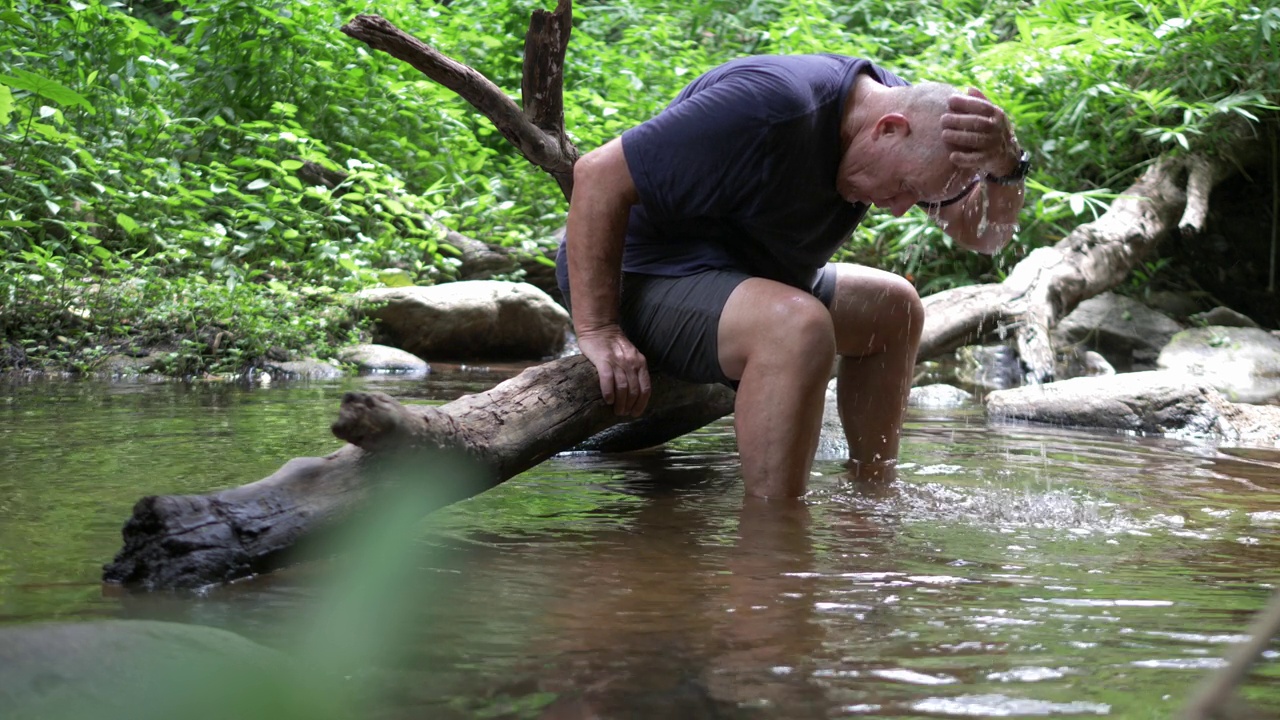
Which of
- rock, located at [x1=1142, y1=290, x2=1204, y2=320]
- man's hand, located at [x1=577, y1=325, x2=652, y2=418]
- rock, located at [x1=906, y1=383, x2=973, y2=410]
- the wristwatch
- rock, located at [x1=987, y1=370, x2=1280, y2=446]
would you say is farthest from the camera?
rock, located at [x1=1142, y1=290, x2=1204, y2=320]

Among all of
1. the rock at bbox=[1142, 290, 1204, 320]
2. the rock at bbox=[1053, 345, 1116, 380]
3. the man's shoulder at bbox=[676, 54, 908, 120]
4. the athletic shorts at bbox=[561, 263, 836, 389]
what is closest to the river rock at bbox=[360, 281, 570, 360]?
the rock at bbox=[1053, 345, 1116, 380]

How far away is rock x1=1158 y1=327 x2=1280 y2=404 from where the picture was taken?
618 centimetres

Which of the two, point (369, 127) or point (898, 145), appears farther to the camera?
point (369, 127)

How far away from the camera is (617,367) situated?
2.69 meters

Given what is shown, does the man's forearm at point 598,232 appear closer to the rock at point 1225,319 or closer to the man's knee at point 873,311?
the man's knee at point 873,311

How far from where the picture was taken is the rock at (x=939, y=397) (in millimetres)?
5566

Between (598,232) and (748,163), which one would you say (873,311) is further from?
(598,232)

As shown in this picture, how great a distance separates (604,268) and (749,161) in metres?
0.42

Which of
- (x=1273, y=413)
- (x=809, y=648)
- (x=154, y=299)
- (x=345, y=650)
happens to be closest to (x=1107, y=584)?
(x=809, y=648)

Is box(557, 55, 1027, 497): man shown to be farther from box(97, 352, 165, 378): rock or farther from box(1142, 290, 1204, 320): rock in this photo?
box(1142, 290, 1204, 320): rock

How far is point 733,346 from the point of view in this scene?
263 cm

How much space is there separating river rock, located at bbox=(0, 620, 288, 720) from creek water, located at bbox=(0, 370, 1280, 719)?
16 centimetres

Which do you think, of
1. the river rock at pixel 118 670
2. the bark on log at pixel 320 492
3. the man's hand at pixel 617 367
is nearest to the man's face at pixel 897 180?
the man's hand at pixel 617 367

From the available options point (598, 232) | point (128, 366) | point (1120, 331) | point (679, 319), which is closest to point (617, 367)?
point (679, 319)
